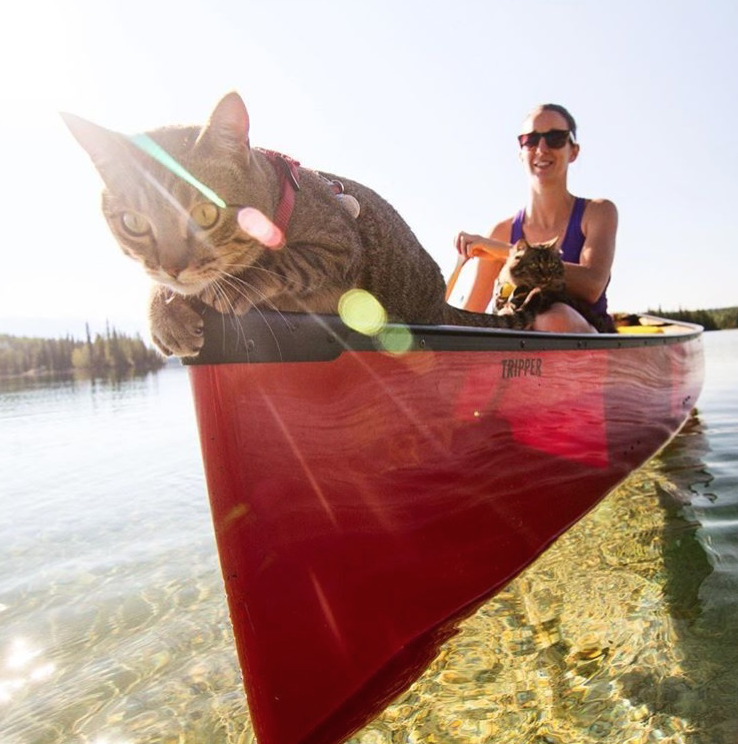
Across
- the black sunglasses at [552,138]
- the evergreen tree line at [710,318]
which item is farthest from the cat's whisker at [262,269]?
the evergreen tree line at [710,318]

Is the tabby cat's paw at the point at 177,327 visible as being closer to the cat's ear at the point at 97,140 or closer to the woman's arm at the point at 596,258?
the cat's ear at the point at 97,140

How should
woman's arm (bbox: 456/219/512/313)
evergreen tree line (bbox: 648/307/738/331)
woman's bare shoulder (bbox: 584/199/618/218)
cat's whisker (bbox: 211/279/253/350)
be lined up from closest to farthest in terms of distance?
cat's whisker (bbox: 211/279/253/350)
woman's bare shoulder (bbox: 584/199/618/218)
woman's arm (bbox: 456/219/512/313)
evergreen tree line (bbox: 648/307/738/331)

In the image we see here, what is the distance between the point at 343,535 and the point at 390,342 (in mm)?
661

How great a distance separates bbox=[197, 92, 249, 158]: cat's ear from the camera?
69.5 inches

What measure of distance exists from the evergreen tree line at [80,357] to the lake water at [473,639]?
4305cm

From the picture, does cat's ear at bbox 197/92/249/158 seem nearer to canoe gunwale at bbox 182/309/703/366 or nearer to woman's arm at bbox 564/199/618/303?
canoe gunwale at bbox 182/309/703/366

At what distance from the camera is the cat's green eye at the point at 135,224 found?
6.23 ft

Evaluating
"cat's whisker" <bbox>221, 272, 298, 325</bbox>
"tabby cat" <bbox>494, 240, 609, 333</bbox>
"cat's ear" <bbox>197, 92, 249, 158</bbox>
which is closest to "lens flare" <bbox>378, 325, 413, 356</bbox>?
"cat's whisker" <bbox>221, 272, 298, 325</bbox>

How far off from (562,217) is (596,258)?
0.70 meters

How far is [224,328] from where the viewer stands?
1.67m

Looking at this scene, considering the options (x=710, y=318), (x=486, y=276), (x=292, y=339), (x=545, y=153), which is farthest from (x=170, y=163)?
(x=710, y=318)

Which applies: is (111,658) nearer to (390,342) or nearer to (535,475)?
(390,342)

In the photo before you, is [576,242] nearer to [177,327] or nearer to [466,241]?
[466,241]

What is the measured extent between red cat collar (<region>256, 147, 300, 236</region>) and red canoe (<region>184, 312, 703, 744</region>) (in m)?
0.45
